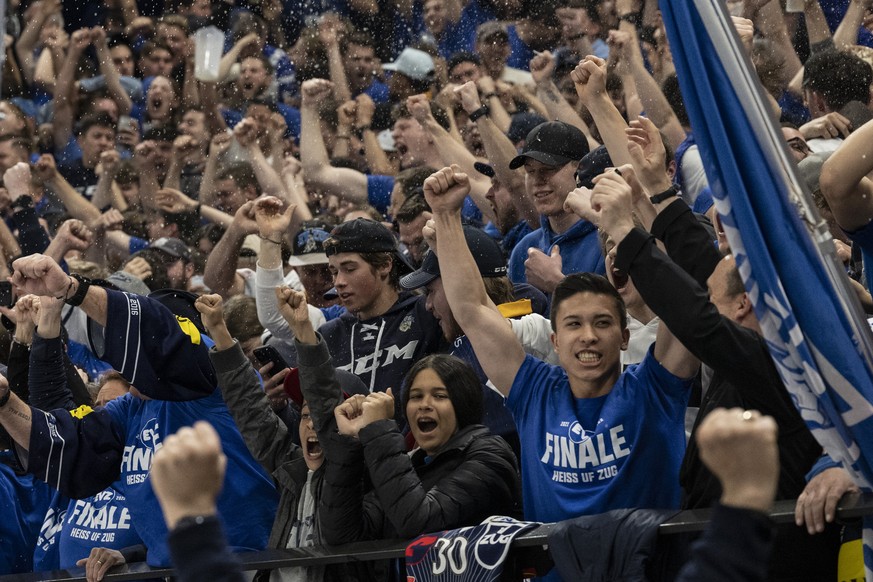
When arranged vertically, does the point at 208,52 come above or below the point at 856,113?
above

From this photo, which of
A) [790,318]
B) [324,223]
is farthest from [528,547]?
[324,223]

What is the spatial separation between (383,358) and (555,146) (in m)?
1.11

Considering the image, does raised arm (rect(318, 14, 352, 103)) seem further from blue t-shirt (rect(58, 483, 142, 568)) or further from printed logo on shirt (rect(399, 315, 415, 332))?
blue t-shirt (rect(58, 483, 142, 568))

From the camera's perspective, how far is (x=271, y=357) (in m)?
5.20

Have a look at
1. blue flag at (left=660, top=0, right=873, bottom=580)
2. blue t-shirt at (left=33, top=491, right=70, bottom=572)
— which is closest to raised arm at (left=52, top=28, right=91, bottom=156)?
blue t-shirt at (left=33, top=491, right=70, bottom=572)

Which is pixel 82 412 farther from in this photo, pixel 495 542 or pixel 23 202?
pixel 23 202

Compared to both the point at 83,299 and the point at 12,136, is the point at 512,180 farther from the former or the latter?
the point at 12,136

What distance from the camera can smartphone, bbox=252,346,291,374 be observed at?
520 cm

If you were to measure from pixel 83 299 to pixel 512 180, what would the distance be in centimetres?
228

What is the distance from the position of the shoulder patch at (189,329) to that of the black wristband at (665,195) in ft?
5.81

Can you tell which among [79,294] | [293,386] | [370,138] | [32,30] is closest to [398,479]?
[293,386]

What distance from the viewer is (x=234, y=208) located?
8.62 metres

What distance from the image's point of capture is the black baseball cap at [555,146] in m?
5.52

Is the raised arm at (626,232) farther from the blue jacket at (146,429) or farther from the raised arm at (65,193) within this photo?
the raised arm at (65,193)
